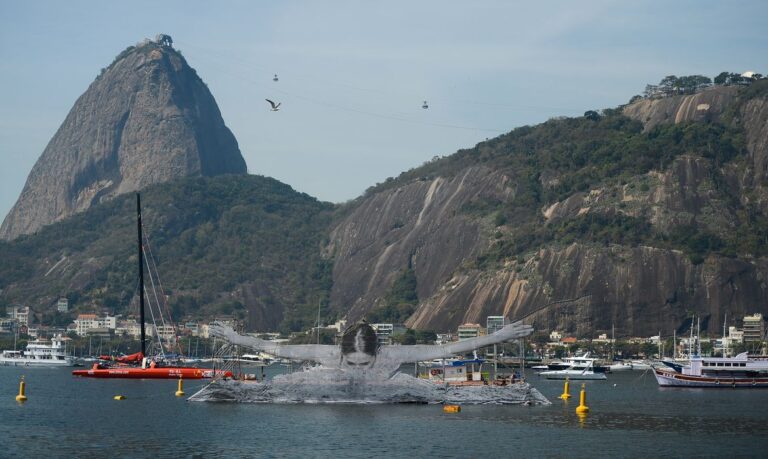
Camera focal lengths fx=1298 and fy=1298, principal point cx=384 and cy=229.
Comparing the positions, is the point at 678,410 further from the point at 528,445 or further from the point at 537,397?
the point at 528,445

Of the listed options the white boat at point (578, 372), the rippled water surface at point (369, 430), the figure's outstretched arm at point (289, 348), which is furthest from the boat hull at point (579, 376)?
the figure's outstretched arm at point (289, 348)

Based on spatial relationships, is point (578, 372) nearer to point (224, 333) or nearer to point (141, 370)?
point (141, 370)

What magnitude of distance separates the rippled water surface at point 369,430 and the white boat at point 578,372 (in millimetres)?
70875

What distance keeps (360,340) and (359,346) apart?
41cm

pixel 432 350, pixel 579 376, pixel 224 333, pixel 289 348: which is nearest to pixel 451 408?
pixel 432 350

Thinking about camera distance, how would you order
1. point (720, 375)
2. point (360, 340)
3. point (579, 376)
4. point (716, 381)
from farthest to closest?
point (579, 376) → point (720, 375) → point (716, 381) → point (360, 340)

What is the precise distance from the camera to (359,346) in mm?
86250

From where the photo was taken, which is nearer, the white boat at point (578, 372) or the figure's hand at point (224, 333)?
the figure's hand at point (224, 333)

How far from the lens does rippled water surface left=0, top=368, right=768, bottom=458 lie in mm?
73688

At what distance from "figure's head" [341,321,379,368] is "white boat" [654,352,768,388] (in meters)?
71.2

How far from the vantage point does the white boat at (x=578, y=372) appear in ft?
614

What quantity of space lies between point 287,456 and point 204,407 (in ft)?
101

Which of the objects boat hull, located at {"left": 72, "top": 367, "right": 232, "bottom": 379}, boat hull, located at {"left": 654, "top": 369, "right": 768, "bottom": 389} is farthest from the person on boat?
boat hull, located at {"left": 72, "top": 367, "right": 232, "bottom": 379}

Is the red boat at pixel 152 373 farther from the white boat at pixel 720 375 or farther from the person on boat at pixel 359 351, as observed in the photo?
the person on boat at pixel 359 351
